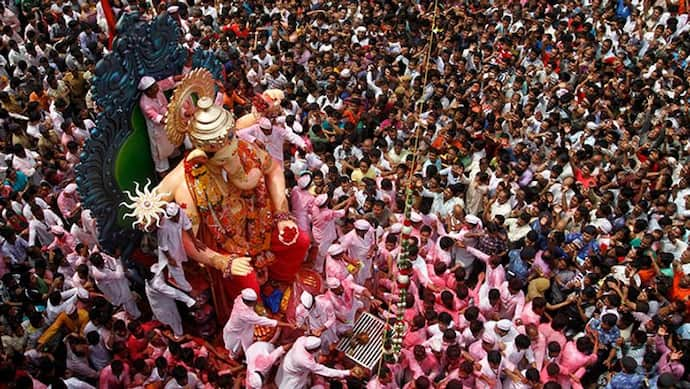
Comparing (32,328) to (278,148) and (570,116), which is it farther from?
(570,116)

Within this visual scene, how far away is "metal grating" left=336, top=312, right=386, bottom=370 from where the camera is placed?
744 centimetres

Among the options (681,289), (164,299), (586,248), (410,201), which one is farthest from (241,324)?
(681,289)

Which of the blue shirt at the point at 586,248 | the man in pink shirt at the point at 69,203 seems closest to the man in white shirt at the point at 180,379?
the man in pink shirt at the point at 69,203

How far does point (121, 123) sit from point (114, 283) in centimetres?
187

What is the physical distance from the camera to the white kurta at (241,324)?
22.2ft

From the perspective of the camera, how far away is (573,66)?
1142cm

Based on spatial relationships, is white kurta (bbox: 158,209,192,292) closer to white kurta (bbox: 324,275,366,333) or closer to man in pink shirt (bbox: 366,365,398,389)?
white kurta (bbox: 324,275,366,333)

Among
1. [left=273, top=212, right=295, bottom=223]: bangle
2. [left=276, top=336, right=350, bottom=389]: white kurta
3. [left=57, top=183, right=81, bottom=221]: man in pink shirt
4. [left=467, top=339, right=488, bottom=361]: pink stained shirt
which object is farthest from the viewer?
[left=57, top=183, right=81, bottom=221]: man in pink shirt

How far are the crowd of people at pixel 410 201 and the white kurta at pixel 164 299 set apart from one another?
0.12 ft

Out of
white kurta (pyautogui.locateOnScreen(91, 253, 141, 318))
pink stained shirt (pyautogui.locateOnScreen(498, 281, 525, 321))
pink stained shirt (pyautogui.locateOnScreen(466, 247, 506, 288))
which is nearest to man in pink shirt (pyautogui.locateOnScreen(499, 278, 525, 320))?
pink stained shirt (pyautogui.locateOnScreen(498, 281, 525, 321))

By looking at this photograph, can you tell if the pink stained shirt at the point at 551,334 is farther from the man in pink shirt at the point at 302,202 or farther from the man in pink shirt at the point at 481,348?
the man in pink shirt at the point at 302,202

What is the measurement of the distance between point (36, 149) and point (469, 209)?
6370 millimetres

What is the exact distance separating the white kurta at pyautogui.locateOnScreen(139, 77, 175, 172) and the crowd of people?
82 mm

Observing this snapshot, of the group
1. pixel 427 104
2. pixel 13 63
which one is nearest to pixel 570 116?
pixel 427 104
